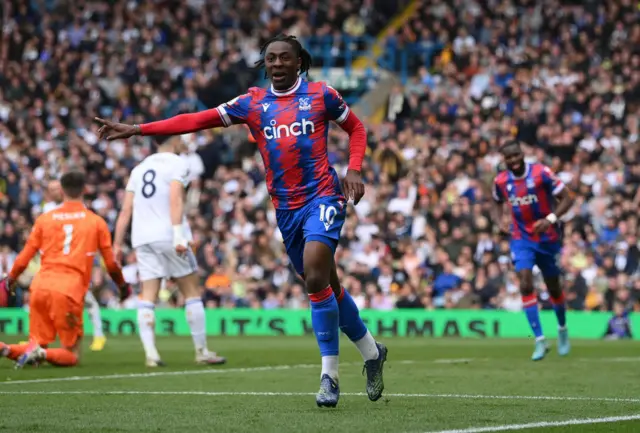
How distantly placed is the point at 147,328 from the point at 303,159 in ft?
18.2

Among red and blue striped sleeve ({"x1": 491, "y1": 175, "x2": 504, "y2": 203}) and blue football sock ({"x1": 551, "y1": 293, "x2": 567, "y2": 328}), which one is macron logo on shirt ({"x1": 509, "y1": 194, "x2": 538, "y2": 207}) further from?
blue football sock ({"x1": 551, "y1": 293, "x2": 567, "y2": 328})

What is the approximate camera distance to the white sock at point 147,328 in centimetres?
1378

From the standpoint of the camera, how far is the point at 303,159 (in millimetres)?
8914

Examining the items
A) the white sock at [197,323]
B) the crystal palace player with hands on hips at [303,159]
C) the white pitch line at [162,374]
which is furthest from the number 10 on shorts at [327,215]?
the white sock at [197,323]

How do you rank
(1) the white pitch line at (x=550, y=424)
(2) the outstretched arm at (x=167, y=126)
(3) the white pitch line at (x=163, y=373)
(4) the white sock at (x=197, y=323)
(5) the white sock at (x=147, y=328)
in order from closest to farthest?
1. (1) the white pitch line at (x=550, y=424)
2. (2) the outstretched arm at (x=167, y=126)
3. (3) the white pitch line at (x=163, y=373)
4. (5) the white sock at (x=147, y=328)
5. (4) the white sock at (x=197, y=323)

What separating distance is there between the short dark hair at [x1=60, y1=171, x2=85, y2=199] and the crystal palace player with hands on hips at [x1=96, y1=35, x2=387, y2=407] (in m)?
4.34

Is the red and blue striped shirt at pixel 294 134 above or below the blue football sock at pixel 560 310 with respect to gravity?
above

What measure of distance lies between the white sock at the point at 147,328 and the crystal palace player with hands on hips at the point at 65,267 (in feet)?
2.77

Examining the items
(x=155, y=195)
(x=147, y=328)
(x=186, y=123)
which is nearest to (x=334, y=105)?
(x=186, y=123)

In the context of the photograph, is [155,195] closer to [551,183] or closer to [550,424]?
[551,183]

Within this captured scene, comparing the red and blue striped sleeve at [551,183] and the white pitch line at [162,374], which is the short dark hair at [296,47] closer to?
the white pitch line at [162,374]

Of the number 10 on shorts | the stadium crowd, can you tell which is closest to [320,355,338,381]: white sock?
the number 10 on shorts

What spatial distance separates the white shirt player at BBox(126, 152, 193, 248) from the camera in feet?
45.8

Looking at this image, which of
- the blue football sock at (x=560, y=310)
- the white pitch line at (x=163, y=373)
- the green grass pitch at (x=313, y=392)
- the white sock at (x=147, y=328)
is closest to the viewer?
the green grass pitch at (x=313, y=392)
